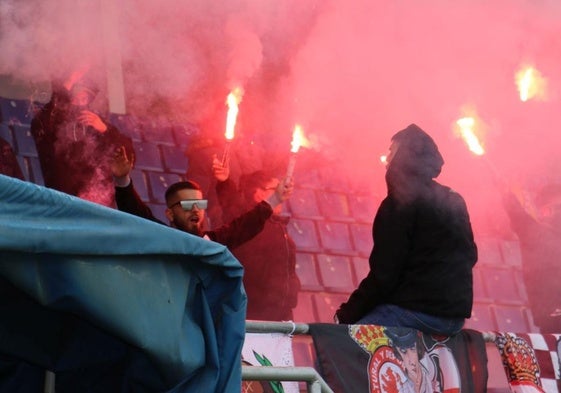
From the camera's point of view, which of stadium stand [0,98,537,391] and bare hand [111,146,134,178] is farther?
stadium stand [0,98,537,391]

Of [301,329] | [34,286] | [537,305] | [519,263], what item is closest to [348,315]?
[301,329]

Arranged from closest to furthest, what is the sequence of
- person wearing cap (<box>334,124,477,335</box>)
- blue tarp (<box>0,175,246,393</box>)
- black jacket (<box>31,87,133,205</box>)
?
1. blue tarp (<box>0,175,246,393</box>)
2. person wearing cap (<box>334,124,477,335</box>)
3. black jacket (<box>31,87,133,205</box>)

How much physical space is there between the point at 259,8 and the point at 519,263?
287 centimetres

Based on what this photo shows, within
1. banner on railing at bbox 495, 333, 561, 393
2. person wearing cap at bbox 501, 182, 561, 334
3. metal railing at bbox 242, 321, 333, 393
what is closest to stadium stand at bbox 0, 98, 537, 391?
person wearing cap at bbox 501, 182, 561, 334

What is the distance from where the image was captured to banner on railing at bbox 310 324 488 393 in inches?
154

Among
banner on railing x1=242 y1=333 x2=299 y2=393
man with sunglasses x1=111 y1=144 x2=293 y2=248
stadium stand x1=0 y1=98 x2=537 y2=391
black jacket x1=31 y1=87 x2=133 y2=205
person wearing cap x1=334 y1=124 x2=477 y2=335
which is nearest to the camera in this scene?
banner on railing x1=242 y1=333 x2=299 y2=393

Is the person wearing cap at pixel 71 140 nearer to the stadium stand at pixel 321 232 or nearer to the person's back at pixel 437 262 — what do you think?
the stadium stand at pixel 321 232

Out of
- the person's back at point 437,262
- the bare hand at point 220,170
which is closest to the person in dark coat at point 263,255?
the bare hand at point 220,170

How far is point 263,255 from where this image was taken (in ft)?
18.6

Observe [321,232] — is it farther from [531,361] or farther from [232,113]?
[531,361]

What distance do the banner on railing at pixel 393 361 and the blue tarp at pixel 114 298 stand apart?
4.11 ft

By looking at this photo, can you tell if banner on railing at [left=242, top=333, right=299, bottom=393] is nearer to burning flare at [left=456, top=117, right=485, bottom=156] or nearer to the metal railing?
the metal railing

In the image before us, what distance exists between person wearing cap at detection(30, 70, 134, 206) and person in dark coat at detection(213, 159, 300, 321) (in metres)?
0.66

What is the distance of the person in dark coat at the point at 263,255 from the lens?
219 inches
